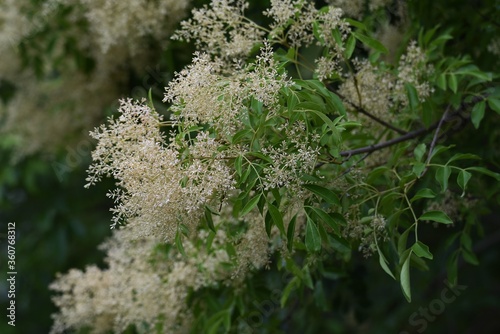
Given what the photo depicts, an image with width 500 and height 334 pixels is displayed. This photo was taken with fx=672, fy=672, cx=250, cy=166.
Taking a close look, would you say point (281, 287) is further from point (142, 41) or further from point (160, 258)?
point (142, 41)

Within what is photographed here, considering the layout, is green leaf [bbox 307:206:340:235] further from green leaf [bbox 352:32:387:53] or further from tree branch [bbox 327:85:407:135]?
green leaf [bbox 352:32:387:53]

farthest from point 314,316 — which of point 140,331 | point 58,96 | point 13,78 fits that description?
point 13,78

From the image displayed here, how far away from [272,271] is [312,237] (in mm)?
1597


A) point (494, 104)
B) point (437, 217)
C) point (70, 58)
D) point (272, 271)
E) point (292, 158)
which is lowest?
point (272, 271)

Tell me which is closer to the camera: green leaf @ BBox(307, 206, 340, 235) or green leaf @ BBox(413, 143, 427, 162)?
green leaf @ BBox(307, 206, 340, 235)

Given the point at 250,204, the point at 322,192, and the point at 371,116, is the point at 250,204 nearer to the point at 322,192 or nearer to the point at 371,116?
the point at 322,192

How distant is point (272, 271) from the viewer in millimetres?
3549

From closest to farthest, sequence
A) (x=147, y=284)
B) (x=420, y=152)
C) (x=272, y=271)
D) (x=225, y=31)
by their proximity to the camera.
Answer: (x=420, y=152)
(x=225, y=31)
(x=147, y=284)
(x=272, y=271)

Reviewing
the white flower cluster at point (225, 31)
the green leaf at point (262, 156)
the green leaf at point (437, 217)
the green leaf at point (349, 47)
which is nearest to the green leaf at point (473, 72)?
the green leaf at point (349, 47)

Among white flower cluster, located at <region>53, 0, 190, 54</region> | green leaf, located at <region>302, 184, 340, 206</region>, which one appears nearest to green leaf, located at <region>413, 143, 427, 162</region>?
green leaf, located at <region>302, 184, 340, 206</region>

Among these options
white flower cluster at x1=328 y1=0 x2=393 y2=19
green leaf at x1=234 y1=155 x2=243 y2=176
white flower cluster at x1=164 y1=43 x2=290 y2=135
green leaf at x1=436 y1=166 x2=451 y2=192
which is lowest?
green leaf at x1=436 y1=166 x2=451 y2=192

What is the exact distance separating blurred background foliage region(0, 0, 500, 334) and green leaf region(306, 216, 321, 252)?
35.6 inches

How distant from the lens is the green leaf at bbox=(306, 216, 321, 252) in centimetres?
198

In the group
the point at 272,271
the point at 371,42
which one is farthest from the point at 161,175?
the point at 272,271
